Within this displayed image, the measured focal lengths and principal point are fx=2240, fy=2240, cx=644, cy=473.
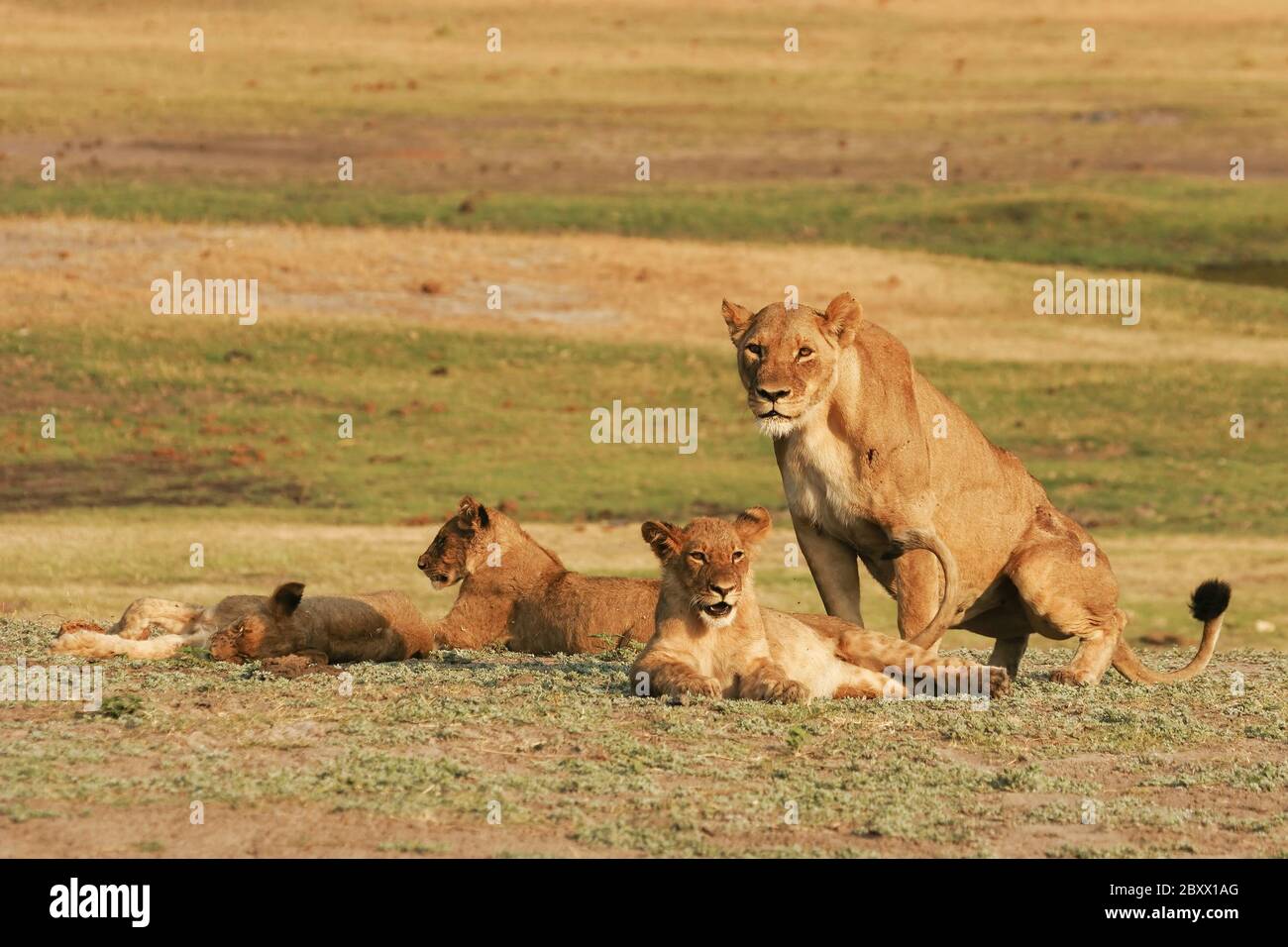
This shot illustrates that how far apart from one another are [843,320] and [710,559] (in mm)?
1672

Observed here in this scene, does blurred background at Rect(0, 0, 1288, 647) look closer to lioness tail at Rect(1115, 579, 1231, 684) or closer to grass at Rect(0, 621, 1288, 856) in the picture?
grass at Rect(0, 621, 1288, 856)

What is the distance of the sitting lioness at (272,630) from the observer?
12.5 m

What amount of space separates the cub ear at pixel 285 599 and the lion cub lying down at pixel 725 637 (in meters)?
2.16

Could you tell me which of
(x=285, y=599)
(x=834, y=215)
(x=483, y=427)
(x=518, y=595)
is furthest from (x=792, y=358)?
(x=834, y=215)

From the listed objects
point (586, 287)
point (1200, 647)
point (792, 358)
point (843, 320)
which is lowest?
point (1200, 647)

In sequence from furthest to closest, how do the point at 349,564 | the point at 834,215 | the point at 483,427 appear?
the point at 834,215
the point at 483,427
the point at 349,564

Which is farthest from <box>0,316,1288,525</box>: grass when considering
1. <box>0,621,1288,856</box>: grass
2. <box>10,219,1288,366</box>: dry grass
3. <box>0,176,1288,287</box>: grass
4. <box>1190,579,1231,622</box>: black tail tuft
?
<box>0,621,1288,856</box>: grass

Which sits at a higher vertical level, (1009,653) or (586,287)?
(586,287)

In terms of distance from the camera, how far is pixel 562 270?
4359 cm

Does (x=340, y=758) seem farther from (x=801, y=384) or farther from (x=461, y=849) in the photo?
(x=801, y=384)

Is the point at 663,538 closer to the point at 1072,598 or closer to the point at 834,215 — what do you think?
the point at 1072,598

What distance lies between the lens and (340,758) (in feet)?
32.0

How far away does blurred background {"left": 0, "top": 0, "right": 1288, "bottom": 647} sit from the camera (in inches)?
1077

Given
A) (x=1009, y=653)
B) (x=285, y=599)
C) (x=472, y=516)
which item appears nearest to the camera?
(x=285, y=599)
